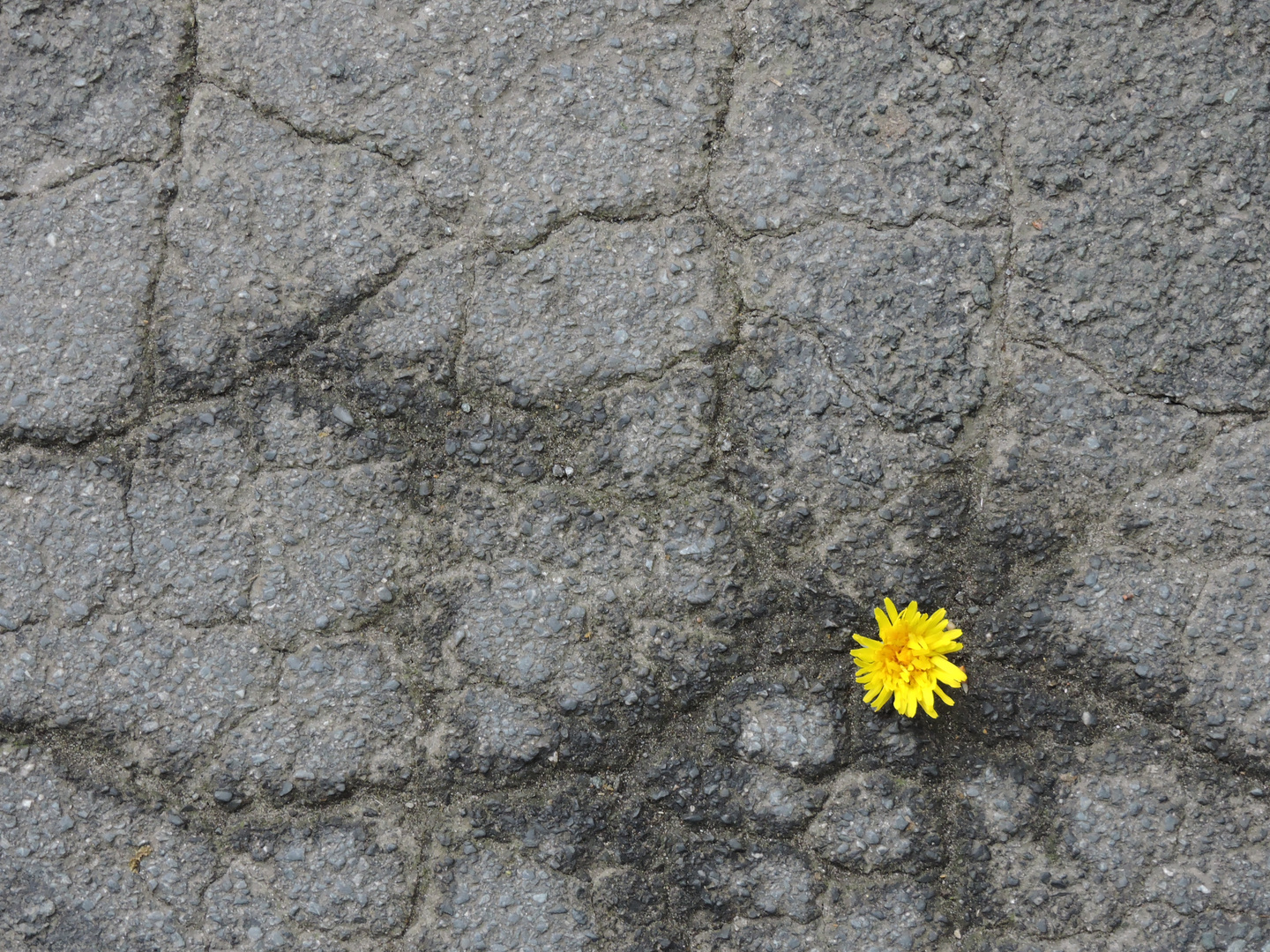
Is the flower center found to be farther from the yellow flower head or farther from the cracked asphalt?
the cracked asphalt

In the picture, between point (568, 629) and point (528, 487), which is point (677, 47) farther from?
point (568, 629)

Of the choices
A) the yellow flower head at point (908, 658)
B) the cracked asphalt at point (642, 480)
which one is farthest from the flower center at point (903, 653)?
the cracked asphalt at point (642, 480)

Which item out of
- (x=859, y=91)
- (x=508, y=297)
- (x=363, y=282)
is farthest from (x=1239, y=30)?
(x=363, y=282)

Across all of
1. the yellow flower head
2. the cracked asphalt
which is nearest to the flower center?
the yellow flower head

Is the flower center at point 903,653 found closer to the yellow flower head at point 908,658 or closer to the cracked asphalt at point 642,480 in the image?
the yellow flower head at point 908,658

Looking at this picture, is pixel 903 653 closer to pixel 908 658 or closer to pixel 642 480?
pixel 908 658
